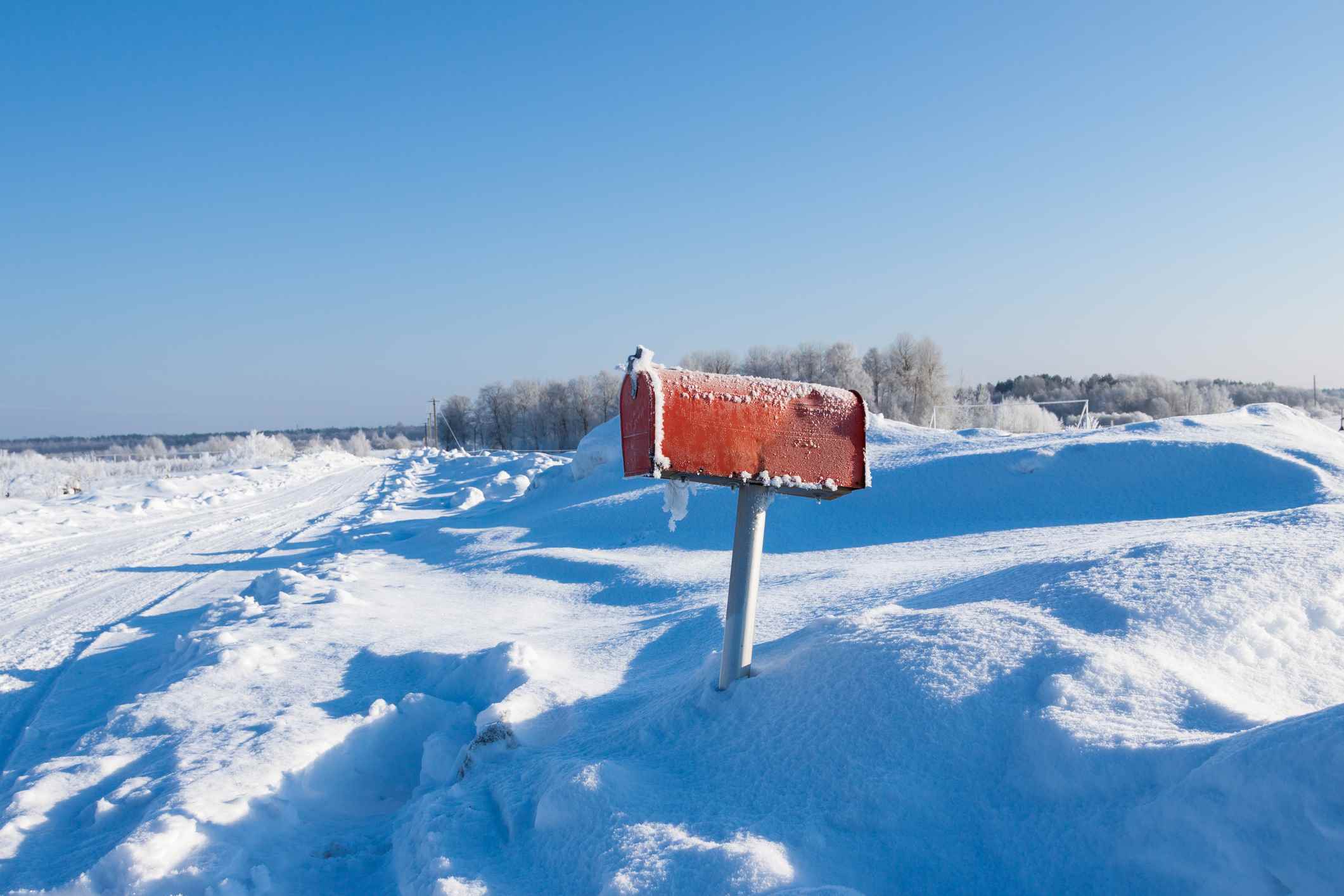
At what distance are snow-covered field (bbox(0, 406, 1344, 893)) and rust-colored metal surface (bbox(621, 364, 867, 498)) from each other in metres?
0.74

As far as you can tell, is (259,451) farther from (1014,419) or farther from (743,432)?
(743,432)

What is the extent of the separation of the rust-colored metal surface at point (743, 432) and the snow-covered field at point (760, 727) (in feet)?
2.43

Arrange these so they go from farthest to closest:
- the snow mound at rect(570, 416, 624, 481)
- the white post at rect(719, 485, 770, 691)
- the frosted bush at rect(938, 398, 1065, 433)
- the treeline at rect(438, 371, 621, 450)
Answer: the treeline at rect(438, 371, 621, 450) < the frosted bush at rect(938, 398, 1065, 433) < the snow mound at rect(570, 416, 624, 481) < the white post at rect(719, 485, 770, 691)

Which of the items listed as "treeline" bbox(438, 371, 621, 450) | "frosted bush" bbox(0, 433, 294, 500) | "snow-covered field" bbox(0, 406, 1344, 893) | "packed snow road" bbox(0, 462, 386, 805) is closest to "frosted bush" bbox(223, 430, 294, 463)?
"frosted bush" bbox(0, 433, 294, 500)

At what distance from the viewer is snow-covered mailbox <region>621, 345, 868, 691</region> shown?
278cm

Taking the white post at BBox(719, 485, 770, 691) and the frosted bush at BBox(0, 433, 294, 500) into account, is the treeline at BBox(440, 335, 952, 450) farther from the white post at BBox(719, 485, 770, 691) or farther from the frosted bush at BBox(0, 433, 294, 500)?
the white post at BBox(719, 485, 770, 691)

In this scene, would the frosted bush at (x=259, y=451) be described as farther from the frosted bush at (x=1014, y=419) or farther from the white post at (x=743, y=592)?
the white post at (x=743, y=592)

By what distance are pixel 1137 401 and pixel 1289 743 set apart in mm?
53324

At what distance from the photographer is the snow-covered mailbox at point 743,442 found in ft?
9.12

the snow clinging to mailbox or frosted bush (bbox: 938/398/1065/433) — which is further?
frosted bush (bbox: 938/398/1065/433)

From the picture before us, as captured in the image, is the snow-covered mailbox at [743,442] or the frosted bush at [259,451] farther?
the frosted bush at [259,451]

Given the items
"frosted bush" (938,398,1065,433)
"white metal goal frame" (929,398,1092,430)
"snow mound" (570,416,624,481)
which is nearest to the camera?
"snow mound" (570,416,624,481)

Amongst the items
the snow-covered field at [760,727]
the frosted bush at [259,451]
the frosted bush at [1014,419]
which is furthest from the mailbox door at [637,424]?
the frosted bush at [259,451]

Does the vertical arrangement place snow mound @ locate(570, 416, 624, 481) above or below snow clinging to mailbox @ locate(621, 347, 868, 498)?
below
